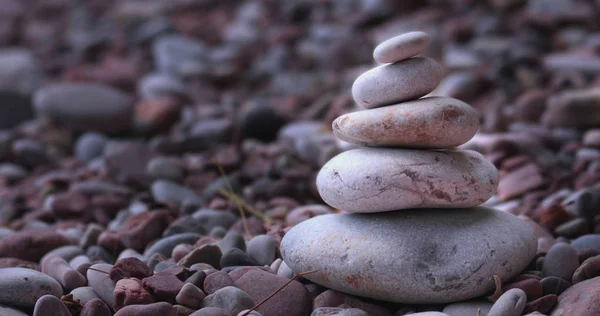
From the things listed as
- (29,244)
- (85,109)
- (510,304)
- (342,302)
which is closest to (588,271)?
(510,304)

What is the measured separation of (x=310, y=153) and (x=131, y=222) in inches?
83.9

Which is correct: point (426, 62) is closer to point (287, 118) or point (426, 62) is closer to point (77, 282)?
point (77, 282)

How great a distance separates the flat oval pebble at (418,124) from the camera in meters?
2.64

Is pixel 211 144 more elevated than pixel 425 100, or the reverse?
pixel 425 100

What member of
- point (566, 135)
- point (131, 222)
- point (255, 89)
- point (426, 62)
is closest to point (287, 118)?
point (255, 89)

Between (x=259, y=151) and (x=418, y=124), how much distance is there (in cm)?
320

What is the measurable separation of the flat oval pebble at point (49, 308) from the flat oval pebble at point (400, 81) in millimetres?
1492

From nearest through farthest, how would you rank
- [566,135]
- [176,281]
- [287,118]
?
[176,281] < [566,135] < [287,118]

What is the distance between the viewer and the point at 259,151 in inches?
225

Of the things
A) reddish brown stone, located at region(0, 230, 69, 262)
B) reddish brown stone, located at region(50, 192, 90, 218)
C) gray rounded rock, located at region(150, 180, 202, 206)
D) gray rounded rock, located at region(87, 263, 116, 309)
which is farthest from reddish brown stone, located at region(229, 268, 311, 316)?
reddish brown stone, located at region(50, 192, 90, 218)

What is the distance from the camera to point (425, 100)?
8.93 ft

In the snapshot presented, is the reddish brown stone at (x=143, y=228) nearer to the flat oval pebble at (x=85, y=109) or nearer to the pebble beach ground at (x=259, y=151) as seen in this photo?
the pebble beach ground at (x=259, y=151)

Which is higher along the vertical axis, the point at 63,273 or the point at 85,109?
the point at 63,273

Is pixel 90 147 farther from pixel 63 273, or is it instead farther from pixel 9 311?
pixel 9 311
